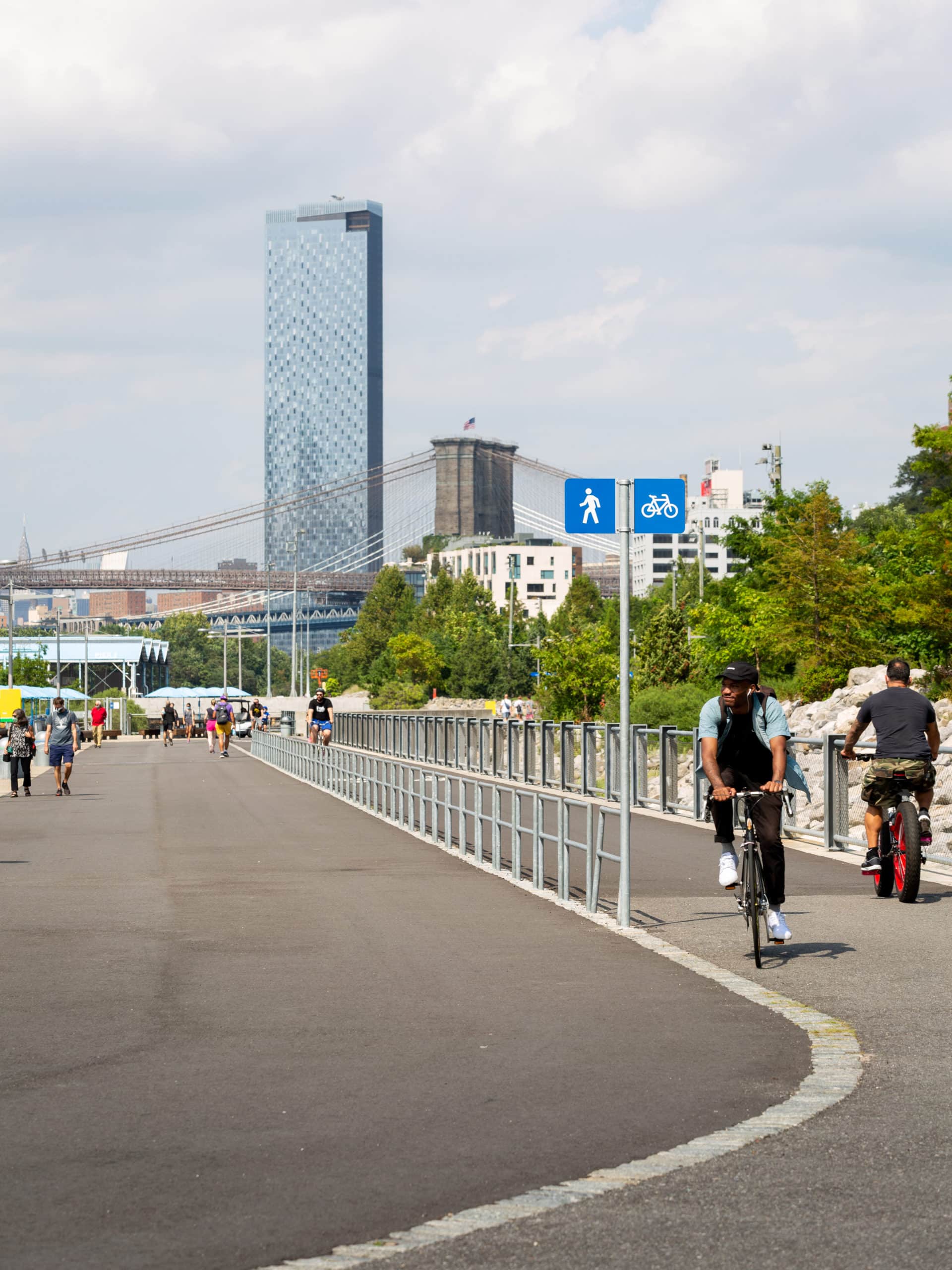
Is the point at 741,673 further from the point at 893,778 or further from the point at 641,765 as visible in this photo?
the point at 641,765

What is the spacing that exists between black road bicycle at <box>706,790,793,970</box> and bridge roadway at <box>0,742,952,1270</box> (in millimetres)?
266

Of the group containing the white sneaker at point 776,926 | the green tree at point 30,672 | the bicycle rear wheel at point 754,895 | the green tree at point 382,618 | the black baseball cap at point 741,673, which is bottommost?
the white sneaker at point 776,926

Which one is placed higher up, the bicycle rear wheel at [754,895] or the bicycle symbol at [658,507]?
the bicycle symbol at [658,507]

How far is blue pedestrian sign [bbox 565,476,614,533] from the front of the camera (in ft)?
38.9

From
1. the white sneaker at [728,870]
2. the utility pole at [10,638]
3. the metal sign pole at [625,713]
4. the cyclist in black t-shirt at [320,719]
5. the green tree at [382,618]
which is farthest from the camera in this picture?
the green tree at [382,618]

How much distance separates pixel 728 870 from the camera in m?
9.77

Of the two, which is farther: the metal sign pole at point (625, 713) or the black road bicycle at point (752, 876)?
the metal sign pole at point (625, 713)

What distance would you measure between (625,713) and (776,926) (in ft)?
8.27

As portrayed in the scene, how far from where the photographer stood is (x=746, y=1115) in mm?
5969

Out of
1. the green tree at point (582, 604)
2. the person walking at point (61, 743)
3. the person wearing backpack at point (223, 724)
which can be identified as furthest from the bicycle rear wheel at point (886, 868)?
the green tree at point (582, 604)

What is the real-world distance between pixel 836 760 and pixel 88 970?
897 cm

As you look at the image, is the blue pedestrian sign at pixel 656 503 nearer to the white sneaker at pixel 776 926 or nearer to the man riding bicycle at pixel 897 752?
the man riding bicycle at pixel 897 752

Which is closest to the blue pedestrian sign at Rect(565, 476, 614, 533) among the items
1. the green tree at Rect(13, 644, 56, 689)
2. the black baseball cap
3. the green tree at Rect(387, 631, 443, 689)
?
the black baseball cap

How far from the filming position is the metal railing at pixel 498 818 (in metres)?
12.5
